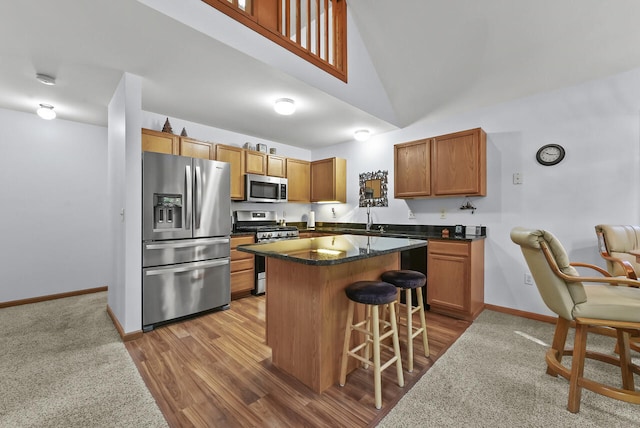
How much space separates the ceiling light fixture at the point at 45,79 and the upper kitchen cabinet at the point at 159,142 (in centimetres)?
83

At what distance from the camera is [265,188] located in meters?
4.44

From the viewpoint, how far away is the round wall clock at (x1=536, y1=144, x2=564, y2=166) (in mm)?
2934

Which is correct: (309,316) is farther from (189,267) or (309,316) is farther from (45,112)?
(45,112)

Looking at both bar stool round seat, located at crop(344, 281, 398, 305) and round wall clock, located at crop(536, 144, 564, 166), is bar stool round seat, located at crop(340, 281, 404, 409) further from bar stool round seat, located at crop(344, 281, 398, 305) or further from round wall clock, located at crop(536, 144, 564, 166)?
round wall clock, located at crop(536, 144, 564, 166)

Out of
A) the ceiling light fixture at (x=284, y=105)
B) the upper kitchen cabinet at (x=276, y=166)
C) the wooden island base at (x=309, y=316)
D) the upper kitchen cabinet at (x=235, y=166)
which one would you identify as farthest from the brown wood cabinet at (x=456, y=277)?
the upper kitchen cabinet at (x=235, y=166)

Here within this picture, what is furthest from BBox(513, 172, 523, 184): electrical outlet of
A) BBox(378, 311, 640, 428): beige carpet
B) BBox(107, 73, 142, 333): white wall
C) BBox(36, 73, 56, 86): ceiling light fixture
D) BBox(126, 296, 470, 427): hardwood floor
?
BBox(36, 73, 56, 86): ceiling light fixture

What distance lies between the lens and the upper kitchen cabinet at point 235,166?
13.2 feet

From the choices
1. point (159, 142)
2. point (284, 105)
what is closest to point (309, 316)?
point (284, 105)

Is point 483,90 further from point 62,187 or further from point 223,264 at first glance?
point 62,187

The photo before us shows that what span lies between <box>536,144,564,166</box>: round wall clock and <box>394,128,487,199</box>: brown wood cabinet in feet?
1.74

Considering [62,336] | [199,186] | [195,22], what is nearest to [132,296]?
[62,336]

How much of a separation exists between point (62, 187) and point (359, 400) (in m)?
4.65

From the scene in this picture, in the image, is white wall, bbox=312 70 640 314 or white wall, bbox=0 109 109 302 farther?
white wall, bbox=0 109 109 302

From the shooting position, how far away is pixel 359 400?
1.72 metres
